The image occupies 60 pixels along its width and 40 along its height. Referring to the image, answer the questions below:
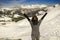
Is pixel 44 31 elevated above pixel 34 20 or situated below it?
below

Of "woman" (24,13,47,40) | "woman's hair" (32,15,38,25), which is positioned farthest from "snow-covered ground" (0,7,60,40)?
"woman's hair" (32,15,38,25)

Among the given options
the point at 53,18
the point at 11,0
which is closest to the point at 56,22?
the point at 53,18

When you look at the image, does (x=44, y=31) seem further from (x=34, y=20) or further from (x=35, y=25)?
(x=34, y=20)

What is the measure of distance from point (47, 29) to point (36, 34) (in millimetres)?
3768

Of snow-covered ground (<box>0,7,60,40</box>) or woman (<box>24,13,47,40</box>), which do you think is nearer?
woman (<box>24,13,47,40</box>)

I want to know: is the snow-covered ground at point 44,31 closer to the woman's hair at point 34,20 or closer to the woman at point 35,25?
the woman at point 35,25

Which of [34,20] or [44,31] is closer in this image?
[34,20]

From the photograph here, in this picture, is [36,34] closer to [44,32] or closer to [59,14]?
[44,32]

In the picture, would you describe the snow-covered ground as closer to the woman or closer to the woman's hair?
the woman

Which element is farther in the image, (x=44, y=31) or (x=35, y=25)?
(x=44, y=31)

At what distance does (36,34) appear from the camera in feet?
21.7

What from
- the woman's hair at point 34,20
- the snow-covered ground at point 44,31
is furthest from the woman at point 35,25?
the snow-covered ground at point 44,31

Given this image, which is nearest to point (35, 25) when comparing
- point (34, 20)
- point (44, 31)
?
point (34, 20)

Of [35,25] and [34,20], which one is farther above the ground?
[34,20]
